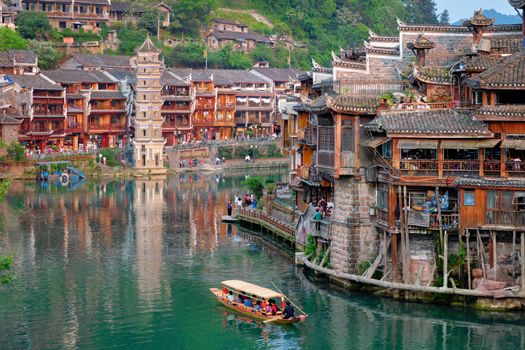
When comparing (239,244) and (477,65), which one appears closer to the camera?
(477,65)

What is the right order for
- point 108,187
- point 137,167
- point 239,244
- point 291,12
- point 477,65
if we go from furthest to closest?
point 291,12 < point 137,167 < point 108,187 < point 239,244 < point 477,65

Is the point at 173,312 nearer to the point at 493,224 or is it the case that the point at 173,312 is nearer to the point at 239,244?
the point at 493,224

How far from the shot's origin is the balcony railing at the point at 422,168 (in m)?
44.2

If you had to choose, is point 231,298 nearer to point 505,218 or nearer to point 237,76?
point 505,218

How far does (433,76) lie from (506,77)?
558 centimetres

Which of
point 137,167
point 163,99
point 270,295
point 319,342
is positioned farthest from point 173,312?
point 163,99

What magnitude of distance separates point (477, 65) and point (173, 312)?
58.1 ft

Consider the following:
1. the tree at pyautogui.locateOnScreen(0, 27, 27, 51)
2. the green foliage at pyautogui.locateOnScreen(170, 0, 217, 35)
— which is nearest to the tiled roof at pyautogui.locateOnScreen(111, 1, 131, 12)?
the green foliage at pyautogui.locateOnScreen(170, 0, 217, 35)

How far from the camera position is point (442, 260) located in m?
43.8

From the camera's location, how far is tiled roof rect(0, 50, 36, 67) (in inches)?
4764

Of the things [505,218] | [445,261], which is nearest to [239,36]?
[445,261]

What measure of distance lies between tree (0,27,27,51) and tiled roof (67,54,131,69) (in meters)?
7.87

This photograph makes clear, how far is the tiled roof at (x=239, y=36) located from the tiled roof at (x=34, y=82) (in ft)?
163

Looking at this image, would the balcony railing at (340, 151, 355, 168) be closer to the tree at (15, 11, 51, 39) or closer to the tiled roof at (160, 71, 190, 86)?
the tiled roof at (160, 71, 190, 86)
